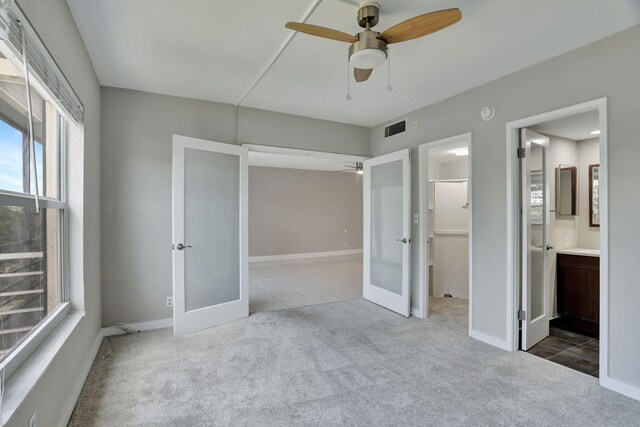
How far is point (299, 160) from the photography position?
7.49m

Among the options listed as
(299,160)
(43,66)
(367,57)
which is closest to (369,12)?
(367,57)

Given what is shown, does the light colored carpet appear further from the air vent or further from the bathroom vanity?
the air vent

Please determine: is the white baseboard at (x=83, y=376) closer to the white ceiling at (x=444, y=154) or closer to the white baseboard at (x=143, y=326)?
the white baseboard at (x=143, y=326)

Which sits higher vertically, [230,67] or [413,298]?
[230,67]

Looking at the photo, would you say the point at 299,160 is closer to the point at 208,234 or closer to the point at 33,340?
the point at 208,234

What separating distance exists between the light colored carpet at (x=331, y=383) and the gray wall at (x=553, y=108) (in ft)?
1.48

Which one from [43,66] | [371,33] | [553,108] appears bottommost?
[43,66]

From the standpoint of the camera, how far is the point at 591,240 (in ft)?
13.2

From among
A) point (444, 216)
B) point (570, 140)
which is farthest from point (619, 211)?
point (444, 216)

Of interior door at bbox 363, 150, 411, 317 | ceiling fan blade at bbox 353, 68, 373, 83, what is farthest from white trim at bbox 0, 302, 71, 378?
interior door at bbox 363, 150, 411, 317

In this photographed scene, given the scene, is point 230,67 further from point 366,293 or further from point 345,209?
point 345,209

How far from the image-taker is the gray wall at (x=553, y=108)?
221 cm

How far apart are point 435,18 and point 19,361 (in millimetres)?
2721

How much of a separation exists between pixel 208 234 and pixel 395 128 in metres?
2.81
